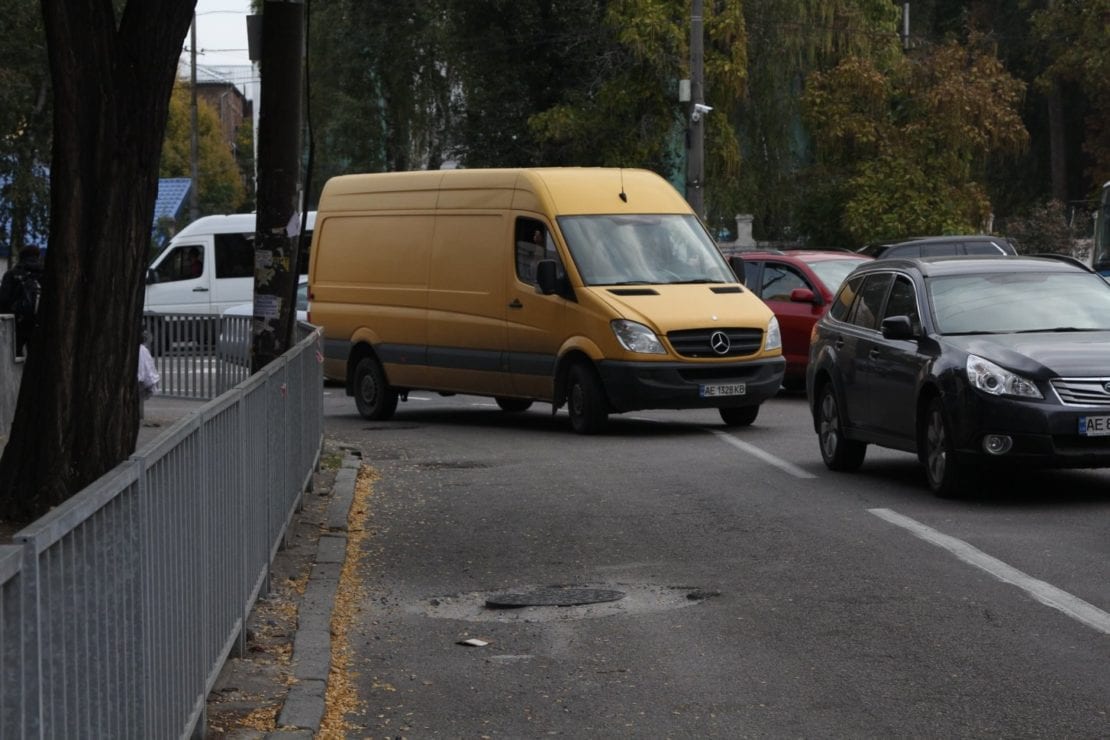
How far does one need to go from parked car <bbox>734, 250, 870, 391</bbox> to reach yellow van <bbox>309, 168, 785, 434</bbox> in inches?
155

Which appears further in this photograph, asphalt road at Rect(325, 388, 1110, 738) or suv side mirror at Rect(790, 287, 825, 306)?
suv side mirror at Rect(790, 287, 825, 306)

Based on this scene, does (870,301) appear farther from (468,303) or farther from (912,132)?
(912,132)

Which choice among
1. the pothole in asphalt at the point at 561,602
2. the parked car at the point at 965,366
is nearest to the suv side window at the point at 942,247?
the parked car at the point at 965,366

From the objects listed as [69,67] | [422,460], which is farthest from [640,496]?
[69,67]

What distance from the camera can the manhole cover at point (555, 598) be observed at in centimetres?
930

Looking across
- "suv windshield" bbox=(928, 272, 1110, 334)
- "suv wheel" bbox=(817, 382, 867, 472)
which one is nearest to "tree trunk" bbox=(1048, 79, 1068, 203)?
"suv wheel" bbox=(817, 382, 867, 472)

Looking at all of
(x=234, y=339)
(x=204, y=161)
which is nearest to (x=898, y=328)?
(x=234, y=339)

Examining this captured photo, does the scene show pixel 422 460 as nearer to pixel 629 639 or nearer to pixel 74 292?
pixel 74 292

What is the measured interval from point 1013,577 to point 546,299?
33.8ft

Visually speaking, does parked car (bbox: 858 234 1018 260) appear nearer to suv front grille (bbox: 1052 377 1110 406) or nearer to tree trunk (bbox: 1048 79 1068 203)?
suv front grille (bbox: 1052 377 1110 406)

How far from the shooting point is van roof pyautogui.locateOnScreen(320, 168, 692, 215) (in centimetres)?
1970

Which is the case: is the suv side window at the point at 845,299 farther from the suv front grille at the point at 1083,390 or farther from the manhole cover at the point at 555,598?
the manhole cover at the point at 555,598

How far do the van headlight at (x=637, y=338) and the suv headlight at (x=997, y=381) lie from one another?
619 cm

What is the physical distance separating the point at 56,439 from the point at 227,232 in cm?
2828
